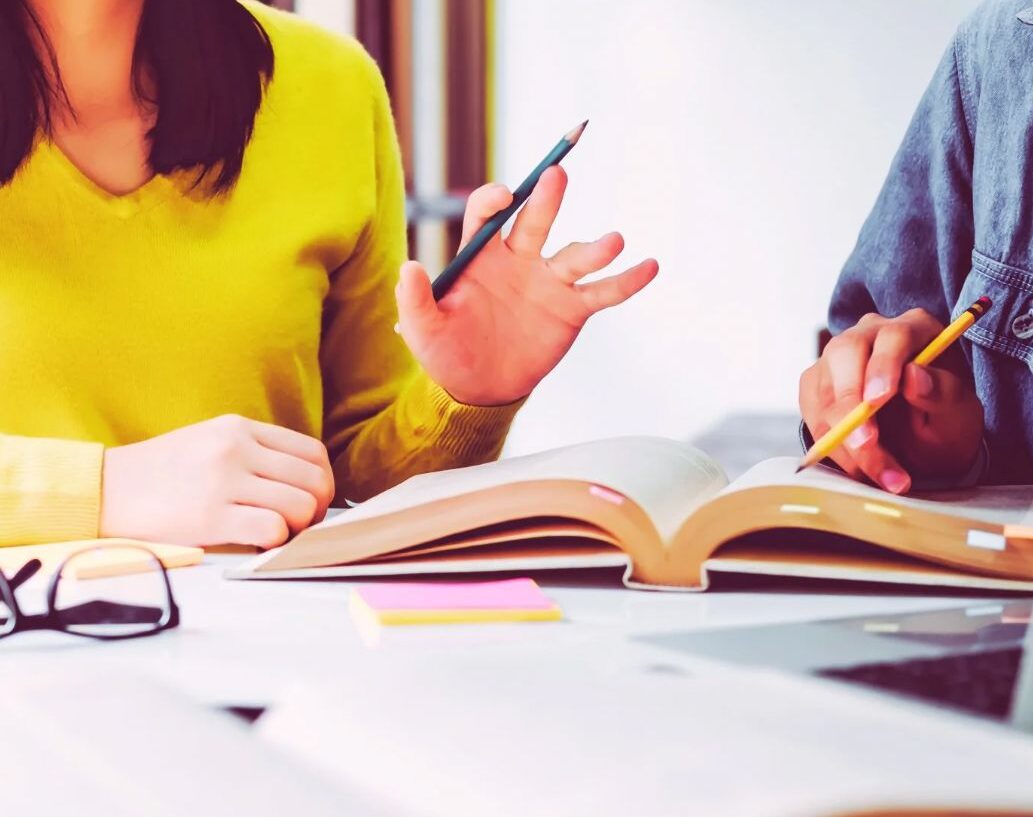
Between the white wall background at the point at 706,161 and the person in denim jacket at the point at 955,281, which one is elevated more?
the person in denim jacket at the point at 955,281

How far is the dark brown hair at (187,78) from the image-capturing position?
92cm

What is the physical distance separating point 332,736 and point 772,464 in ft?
1.36

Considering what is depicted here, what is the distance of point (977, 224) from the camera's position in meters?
0.96

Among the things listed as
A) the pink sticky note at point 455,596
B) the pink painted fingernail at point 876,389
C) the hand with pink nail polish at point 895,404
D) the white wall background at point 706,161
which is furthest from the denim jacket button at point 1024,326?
the white wall background at point 706,161

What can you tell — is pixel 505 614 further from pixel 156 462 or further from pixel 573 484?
pixel 156 462

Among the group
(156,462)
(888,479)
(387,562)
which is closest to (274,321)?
(156,462)

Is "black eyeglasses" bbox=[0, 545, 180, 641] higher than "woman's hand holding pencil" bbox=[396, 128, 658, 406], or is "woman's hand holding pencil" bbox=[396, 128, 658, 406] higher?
"woman's hand holding pencil" bbox=[396, 128, 658, 406]

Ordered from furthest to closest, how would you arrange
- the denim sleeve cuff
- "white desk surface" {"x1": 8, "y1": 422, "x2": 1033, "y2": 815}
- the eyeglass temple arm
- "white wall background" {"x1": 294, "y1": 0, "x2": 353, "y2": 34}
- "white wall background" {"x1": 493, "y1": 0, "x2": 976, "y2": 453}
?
"white wall background" {"x1": 493, "y1": 0, "x2": 976, "y2": 453} < "white wall background" {"x1": 294, "y1": 0, "x2": 353, "y2": 34} < the denim sleeve cuff < the eyeglass temple arm < "white desk surface" {"x1": 8, "y1": 422, "x2": 1033, "y2": 815}

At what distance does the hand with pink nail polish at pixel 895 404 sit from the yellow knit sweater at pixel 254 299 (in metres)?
0.24

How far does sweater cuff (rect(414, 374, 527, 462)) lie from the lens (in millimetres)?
845

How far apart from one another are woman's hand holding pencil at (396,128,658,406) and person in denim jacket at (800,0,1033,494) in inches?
6.1

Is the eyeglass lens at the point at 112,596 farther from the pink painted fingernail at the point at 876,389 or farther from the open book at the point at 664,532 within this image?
the pink painted fingernail at the point at 876,389

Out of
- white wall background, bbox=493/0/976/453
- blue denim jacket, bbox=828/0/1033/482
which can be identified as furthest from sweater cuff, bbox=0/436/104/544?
white wall background, bbox=493/0/976/453

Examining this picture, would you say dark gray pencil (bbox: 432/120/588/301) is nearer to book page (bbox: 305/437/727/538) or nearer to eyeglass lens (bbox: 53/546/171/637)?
book page (bbox: 305/437/727/538)
